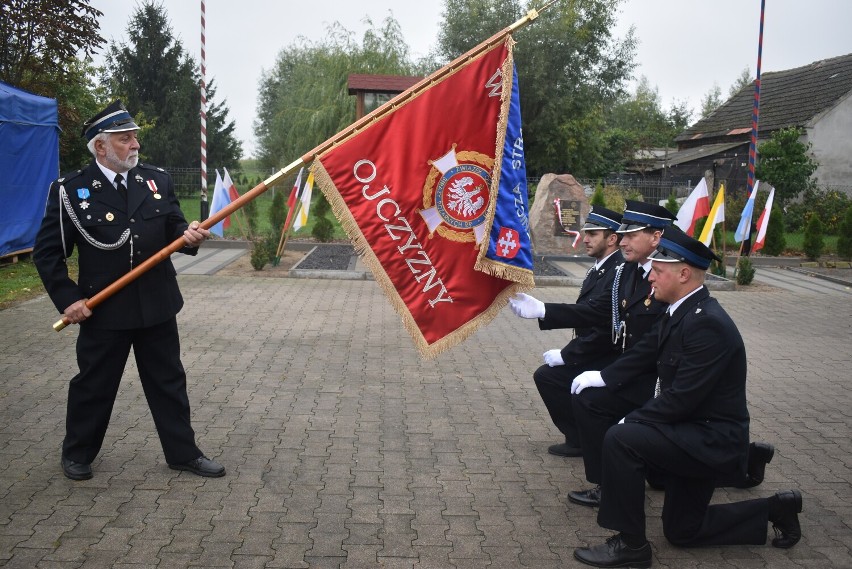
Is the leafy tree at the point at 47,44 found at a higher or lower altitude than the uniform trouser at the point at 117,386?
higher

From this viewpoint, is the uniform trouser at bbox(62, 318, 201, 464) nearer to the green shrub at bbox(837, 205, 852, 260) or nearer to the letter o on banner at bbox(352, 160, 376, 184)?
the letter o on banner at bbox(352, 160, 376, 184)

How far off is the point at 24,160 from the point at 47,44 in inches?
149

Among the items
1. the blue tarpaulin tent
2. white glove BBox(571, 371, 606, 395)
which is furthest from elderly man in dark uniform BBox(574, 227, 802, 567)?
the blue tarpaulin tent

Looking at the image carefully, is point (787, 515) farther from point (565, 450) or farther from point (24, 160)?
point (24, 160)

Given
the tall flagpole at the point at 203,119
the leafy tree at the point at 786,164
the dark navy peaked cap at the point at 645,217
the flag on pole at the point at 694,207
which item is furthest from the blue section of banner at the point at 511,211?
the leafy tree at the point at 786,164

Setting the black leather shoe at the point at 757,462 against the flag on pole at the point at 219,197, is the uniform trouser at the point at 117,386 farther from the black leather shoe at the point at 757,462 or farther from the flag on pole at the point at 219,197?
the flag on pole at the point at 219,197

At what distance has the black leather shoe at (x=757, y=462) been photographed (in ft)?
16.9

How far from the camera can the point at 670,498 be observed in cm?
431

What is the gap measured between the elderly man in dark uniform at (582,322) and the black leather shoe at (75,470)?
2.87 metres

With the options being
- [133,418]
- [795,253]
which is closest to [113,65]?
[795,253]

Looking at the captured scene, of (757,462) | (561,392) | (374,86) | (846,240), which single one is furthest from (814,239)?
(561,392)

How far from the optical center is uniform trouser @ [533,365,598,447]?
5.58 meters

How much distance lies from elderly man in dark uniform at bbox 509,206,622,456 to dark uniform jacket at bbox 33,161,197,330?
2302 millimetres

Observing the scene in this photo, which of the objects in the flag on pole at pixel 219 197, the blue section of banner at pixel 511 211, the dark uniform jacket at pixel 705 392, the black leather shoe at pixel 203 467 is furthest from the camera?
the flag on pole at pixel 219 197
